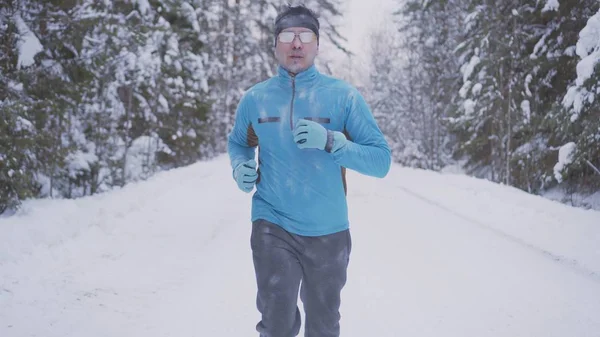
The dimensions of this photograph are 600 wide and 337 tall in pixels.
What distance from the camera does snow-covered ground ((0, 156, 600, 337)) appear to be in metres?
3.93

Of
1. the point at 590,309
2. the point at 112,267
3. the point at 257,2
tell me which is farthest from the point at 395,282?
the point at 257,2

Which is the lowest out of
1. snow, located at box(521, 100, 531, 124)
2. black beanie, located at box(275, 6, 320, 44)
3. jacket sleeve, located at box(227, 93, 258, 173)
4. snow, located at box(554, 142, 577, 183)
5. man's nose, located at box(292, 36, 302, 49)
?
snow, located at box(554, 142, 577, 183)

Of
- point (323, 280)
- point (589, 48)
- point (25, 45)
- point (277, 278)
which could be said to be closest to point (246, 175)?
point (277, 278)

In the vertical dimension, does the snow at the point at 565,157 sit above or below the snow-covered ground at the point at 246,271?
above

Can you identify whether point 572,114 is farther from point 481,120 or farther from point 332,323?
point 332,323

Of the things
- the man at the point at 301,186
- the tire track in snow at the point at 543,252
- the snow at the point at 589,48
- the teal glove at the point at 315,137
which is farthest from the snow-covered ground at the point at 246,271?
the snow at the point at 589,48

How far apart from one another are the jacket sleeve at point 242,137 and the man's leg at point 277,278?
0.51m

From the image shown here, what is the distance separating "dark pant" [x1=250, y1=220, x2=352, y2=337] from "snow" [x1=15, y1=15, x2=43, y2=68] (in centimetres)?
744

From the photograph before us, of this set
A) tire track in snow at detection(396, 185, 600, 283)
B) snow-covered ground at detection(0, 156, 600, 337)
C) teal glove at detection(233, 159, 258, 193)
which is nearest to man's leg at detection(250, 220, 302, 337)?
teal glove at detection(233, 159, 258, 193)

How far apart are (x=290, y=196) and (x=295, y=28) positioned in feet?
3.16

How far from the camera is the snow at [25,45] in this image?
312 inches

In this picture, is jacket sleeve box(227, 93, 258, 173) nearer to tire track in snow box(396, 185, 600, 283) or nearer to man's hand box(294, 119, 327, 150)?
man's hand box(294, 119, 327, 150)

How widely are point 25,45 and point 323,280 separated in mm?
7886

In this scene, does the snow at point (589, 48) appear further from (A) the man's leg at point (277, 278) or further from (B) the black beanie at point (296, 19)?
(A) the man's leg at point (277, 278)
